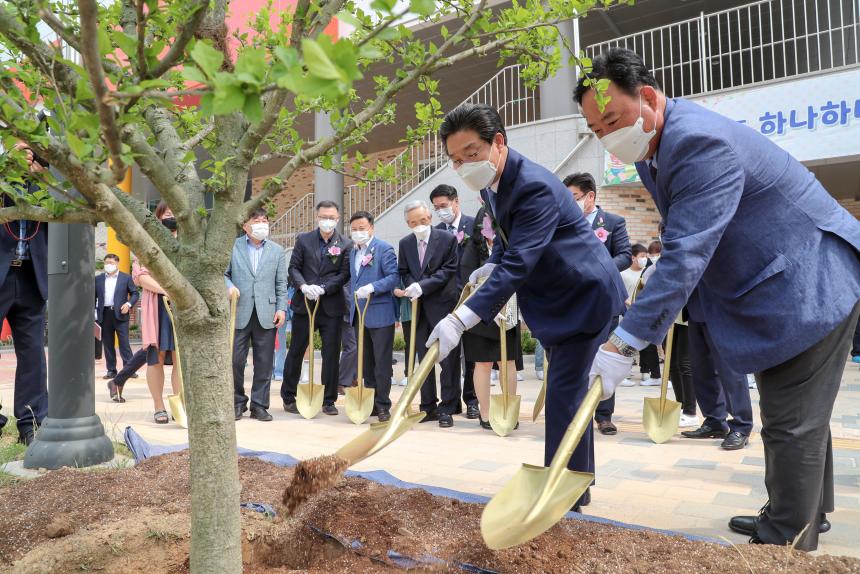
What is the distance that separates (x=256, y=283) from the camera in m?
5.79

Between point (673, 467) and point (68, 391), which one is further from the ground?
point (68, 391)

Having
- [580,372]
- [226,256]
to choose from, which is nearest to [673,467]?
[580,372]

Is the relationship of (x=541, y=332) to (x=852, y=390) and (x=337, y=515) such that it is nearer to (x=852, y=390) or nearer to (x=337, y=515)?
(x=337, y=515)

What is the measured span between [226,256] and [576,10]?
134 centimetres

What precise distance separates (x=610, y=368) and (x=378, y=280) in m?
4.01

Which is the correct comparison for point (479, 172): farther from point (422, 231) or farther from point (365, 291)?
point (365, 291)

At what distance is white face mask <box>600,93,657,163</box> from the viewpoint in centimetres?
218

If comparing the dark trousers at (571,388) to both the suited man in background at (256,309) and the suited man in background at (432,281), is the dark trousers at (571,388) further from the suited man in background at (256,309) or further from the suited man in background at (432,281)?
the suited man in background at (256,309)

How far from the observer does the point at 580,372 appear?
2723mm

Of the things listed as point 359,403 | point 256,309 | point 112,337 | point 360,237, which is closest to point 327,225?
point 360,237

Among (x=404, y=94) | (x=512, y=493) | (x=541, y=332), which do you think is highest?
(x=404, y=94)

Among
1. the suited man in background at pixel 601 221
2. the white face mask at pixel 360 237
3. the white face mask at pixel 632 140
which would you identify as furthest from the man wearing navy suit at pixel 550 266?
the white face mask at pixel 360 237

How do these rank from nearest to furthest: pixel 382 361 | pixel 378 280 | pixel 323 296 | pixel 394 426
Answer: pixel 394 426
pixel 382 361
pixel 378 280
pixel 323 296

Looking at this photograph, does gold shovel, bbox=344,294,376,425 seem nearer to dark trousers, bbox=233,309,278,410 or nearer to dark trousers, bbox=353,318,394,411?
dark trousers, bbox=353,318,394,411
